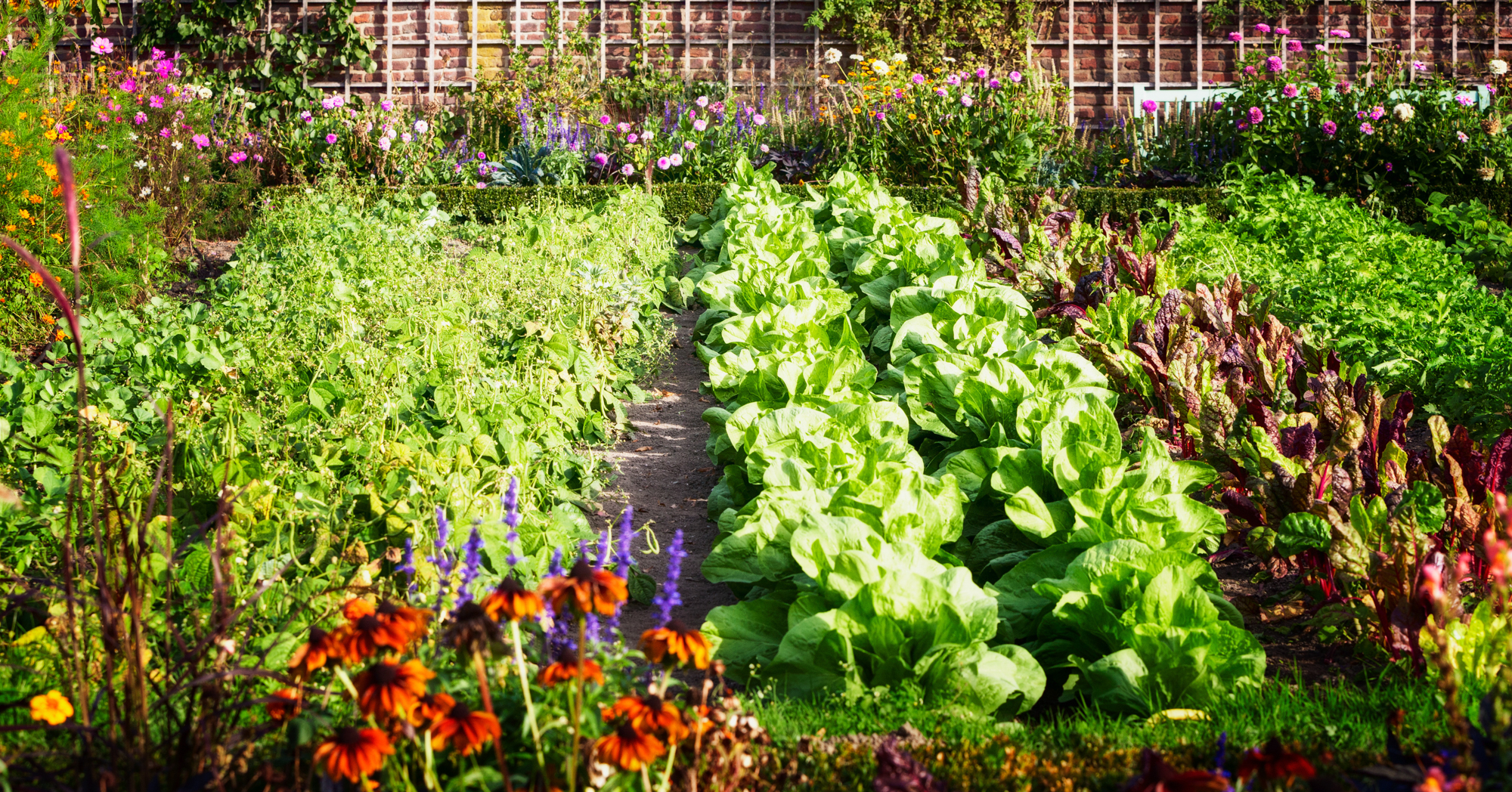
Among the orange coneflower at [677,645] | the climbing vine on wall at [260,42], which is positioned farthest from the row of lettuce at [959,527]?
the climbing vine on wall at [260,42]

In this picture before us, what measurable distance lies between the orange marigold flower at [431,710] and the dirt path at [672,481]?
1.38 m

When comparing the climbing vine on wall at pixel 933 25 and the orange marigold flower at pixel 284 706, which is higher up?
the climbing vine on wall at pixel 933 25

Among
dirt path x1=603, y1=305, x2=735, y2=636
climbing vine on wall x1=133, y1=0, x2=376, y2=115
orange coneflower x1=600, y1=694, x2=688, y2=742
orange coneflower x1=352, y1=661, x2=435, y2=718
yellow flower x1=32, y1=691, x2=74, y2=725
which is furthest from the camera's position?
climbing vine on wall x1=133, y1=0, x2=376, y2=115

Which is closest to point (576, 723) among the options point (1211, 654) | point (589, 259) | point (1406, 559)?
point (1211, 654)

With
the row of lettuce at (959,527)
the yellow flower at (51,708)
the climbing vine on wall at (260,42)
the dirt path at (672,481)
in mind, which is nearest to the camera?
the yellow flower at (51,708)

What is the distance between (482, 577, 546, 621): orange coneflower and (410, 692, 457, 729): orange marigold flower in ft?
0.39

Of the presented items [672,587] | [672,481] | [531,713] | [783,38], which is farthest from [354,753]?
[783,38]

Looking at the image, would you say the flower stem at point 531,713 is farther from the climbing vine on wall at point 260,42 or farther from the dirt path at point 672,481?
the climbing vine on wall at point 260,42

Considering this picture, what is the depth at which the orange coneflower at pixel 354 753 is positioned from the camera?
4.65 ft

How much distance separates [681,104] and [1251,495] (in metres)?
9.74

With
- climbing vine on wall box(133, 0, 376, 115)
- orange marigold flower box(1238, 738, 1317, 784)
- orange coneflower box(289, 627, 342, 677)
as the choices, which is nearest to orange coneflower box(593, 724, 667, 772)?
orange coneflower box(289, 627, 342, 677)

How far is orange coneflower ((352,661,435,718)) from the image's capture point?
55.7 inches

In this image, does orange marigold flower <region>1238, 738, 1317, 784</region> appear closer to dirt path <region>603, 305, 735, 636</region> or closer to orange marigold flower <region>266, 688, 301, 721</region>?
orange marigold flower <region>266, 688, 301, 721</region>

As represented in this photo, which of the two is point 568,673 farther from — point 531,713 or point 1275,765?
point 1275,765
